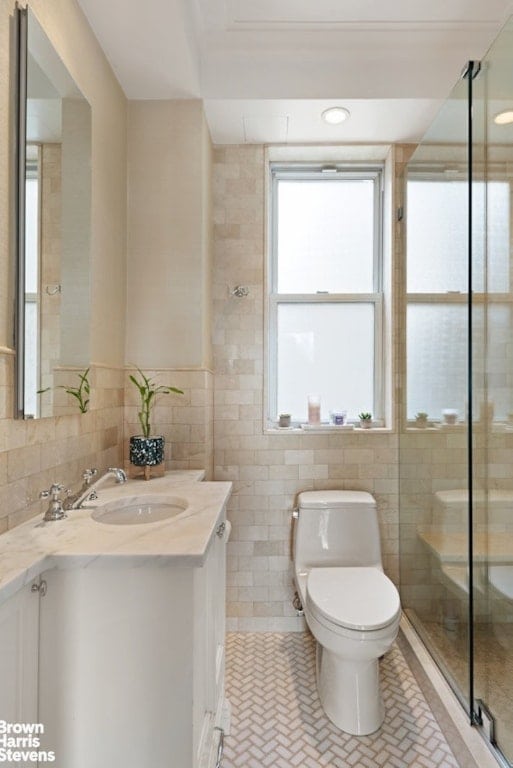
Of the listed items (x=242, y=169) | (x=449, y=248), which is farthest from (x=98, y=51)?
(x=449, y=248)

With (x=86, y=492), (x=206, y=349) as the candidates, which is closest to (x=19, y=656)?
(x=86, y=492)

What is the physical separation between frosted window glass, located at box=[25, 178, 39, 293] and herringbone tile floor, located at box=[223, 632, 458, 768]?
1.69 meters

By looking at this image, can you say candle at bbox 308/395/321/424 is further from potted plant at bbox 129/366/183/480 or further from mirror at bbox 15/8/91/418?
mirror at bbox 15/8/91/418

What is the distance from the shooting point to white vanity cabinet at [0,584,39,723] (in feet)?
2.87

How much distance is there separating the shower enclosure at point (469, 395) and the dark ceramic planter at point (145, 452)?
1.22m

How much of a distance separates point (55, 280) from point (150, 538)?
85 cm

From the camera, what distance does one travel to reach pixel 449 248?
1763 millimetres

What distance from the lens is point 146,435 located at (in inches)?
73.5

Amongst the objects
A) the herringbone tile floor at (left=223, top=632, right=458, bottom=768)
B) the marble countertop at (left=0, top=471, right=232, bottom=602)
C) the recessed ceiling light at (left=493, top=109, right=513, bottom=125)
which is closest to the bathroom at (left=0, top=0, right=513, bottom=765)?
the marble countertop at (left=0, top=471, right=232, bottom=602)

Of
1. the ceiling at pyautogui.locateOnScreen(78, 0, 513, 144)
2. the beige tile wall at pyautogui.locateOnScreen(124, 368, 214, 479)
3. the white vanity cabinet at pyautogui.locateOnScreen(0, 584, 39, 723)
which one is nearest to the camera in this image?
the white vanity cabinet at pyautogui.locateOnScreen(0, 584, 39, 723)

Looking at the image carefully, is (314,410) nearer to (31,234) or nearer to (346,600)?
(346,600)

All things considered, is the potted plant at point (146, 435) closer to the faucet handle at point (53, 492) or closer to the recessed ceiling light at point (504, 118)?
the faucet handle at point (53, 492)

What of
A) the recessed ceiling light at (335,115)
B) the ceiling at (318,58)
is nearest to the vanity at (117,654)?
the ceiling at (318,58)

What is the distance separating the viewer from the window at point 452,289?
4.89 feet
